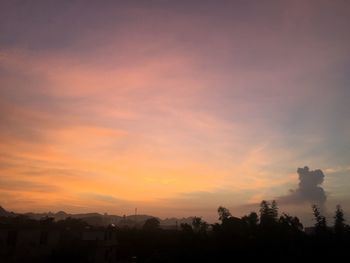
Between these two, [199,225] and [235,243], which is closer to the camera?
[235,243]

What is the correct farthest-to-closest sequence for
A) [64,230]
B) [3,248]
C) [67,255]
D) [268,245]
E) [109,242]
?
[268,245] < [109,242] < [64,230] < [67,255] < [3,248]

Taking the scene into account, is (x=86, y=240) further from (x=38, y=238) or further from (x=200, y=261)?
(x=200, y=261)

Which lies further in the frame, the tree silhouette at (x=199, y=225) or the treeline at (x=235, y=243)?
the tree silhouette at (x=199, y=225)

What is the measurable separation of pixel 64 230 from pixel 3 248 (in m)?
9.95

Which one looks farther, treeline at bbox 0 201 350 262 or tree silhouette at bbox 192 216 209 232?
tree silhouette at bbox 192 216 209 232

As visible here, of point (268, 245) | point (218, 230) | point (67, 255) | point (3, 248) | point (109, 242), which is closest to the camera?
point (3, 248)

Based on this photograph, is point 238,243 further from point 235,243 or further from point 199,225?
point 199,225

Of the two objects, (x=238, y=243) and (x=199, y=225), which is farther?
(x=199, y=225)

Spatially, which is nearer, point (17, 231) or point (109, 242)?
point (17, 231)

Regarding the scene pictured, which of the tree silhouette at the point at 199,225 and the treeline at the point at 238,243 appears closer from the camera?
the treeline at the point at 238,243

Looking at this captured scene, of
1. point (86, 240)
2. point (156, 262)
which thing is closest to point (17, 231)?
point (86, 240)

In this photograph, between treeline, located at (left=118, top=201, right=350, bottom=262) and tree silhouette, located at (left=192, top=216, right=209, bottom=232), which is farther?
tree silhouette, located at (left=192, top=216, right=209, bottom=232)

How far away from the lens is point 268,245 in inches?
2950

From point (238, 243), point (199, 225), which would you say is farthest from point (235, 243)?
point (199, 225)
